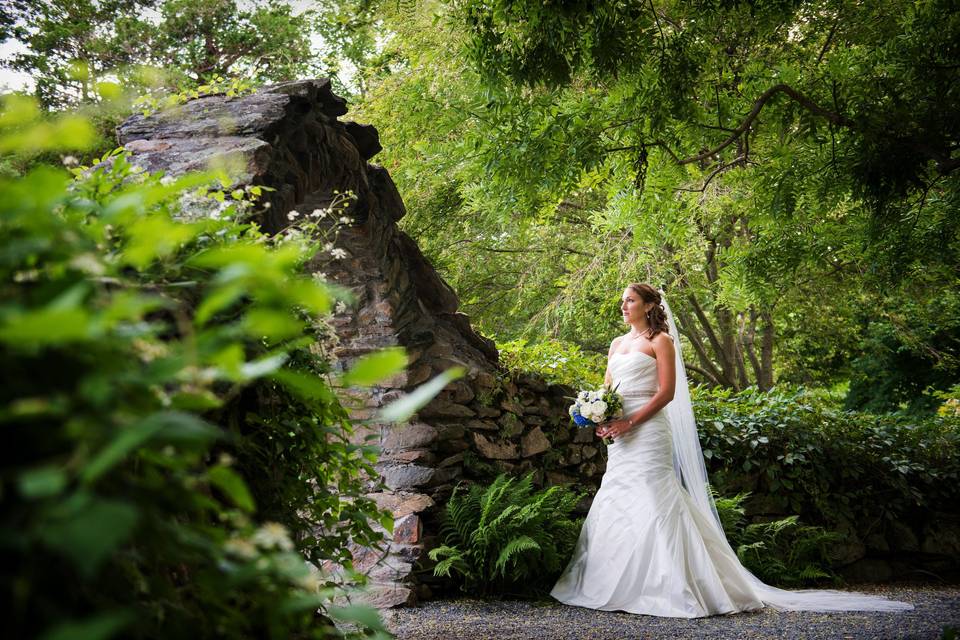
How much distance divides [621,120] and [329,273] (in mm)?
2301

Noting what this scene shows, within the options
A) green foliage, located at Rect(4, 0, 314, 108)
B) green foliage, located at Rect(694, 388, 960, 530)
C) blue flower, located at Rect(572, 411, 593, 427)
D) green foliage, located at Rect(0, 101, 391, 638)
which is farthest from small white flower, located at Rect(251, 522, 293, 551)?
green foliage, located at Rect(4, 0, 314, 108)

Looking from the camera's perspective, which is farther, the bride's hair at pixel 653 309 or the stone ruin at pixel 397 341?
the bride's hair at pixel 653 309

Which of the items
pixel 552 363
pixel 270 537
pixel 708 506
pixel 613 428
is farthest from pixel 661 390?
pixel 270 537

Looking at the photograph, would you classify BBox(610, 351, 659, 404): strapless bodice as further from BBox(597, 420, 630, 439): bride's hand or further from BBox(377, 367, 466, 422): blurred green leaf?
BBox(377, 367, 466, 422): blurred green leaf

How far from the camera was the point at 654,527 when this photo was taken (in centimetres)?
482

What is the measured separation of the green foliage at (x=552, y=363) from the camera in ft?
19.9

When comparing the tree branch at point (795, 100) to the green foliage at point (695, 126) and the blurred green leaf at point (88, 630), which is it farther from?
the blurred green leaf at point (88, 630)

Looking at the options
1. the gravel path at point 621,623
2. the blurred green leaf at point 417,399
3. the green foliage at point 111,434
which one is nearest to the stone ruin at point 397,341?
Result: the gravel path at point 621,623

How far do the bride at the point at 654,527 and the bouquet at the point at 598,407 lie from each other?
0.43 ft

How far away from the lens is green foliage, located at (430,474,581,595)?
4.79 m

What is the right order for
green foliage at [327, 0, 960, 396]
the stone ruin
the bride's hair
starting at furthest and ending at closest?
the bride's hair < green foliage at [327, 0, 960, 396] < the stone ruin

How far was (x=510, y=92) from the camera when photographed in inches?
170

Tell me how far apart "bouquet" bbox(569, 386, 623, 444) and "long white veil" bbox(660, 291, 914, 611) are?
517 mm

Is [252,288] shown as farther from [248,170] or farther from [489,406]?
[489,406]
